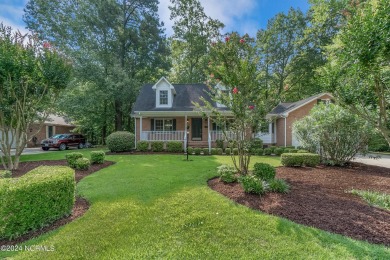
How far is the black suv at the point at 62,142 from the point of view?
18.8 metres

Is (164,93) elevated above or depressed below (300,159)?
above

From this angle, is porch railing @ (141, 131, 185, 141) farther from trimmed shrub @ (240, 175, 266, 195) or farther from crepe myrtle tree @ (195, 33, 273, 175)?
trimmed shrub @ (240, 175, 266, 195)

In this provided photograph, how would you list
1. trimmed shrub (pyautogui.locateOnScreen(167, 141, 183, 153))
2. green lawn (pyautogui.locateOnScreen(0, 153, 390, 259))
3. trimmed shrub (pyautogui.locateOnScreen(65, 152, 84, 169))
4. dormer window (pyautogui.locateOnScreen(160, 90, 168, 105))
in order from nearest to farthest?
green lawn (pyautogui.locateOnScreen(0, 153, 390, 259))
trimmed shrub (pyautogui.locateOnScreen(65, 152, 84, 169))
trimmed shrub (pyautogui.locateOnScreen(167, 141, 183, 153))
dormer window (pyautogui.locateOnScreen(160, 90, 168, 105))

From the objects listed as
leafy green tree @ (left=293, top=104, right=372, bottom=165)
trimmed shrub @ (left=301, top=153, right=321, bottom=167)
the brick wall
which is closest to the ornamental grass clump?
trimmed shrub @ (left=301, top=153, right=321, bottom=167)

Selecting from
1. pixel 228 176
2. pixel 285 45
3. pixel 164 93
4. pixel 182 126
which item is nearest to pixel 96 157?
pixel 228 176

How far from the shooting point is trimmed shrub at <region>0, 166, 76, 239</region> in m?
3.33

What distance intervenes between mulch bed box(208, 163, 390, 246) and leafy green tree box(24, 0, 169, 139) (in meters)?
18.4

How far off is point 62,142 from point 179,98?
39.3ft

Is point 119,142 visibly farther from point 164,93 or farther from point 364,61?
point 364,61

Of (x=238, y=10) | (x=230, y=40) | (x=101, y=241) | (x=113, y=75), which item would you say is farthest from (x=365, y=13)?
(x=113, y=75)

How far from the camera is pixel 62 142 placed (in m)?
19.3

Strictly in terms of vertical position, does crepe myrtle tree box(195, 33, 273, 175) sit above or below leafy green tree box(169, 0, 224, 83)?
below

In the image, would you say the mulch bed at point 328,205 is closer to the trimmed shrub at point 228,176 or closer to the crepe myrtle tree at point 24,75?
the trimmed shrub at point 228,176

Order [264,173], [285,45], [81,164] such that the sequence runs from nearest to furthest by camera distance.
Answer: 1. [264,173]
2. [81,164]
3. [285,45]
